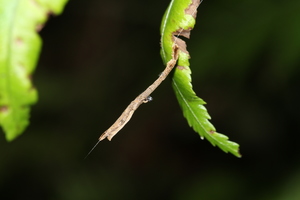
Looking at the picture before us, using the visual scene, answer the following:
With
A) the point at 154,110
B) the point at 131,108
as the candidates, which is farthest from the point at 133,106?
the point at 154,110

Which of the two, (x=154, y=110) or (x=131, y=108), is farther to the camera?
(x=154, y=110)

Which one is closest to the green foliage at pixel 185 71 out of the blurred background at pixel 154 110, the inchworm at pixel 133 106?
the inchworm at pixel 133 106

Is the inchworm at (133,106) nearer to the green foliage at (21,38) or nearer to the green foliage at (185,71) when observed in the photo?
the green foliage at (185,71)

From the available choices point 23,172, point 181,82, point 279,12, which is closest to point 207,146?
point 23,172

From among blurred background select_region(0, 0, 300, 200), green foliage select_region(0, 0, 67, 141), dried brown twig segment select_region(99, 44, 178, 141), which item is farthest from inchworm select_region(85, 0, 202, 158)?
blurred background select_region(0, 0, 300, 200)

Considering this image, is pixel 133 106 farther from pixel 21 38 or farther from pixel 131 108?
pixel 21 38

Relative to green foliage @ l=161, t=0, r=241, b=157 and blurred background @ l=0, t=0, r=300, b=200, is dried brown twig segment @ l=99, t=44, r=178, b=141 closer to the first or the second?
green foliage @ l=161, t=0, r=241, b=157
